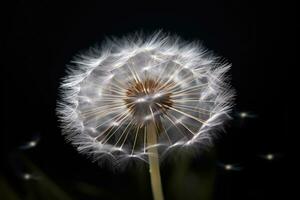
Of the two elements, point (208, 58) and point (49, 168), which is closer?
point (208, 58)

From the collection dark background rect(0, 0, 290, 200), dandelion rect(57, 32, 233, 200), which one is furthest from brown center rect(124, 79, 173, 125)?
dark background rect(0, 0, 290, 200)

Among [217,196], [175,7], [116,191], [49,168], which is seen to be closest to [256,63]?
[175,7]

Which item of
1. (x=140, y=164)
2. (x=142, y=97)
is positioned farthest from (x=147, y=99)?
(x=140, y=164)

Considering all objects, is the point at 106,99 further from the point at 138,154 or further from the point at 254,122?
the point at 254,122

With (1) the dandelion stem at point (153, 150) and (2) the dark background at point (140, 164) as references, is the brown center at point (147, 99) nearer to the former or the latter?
(1) the dandelion stem at point (153, 150)

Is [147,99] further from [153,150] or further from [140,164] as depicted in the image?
[140,164]

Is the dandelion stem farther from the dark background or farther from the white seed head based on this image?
the dark background

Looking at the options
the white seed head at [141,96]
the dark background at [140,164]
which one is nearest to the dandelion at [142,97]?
the white seed head at [141,96]
